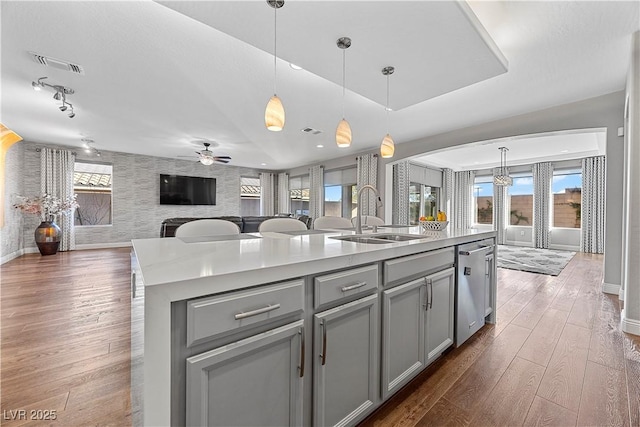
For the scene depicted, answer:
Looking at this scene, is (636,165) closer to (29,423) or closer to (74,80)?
(29,423)

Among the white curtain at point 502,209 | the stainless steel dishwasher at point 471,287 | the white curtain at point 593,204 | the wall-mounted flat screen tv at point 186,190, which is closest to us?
the stainless steel dishwasher at point 471,287

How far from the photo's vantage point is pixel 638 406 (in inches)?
56.0

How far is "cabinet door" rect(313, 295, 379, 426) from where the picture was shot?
1.05 metres

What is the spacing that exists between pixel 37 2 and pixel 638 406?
14.4 feet

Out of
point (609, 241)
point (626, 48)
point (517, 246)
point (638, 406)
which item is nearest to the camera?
point (638, 406)

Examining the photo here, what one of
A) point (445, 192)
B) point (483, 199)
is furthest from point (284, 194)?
point (483, 199)

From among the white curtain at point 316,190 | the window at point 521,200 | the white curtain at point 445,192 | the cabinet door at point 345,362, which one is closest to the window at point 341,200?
the white curtain at point 316,190

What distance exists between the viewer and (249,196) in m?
9.31

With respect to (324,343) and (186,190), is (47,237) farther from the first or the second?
(324,343)

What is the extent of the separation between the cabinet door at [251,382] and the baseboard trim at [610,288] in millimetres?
4351

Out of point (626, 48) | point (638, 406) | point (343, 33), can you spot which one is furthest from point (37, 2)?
point (626, 48)

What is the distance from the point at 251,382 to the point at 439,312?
4.34ft

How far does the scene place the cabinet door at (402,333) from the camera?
134 centimetres

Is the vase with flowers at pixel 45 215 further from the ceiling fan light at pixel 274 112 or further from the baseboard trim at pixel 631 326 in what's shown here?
the baseboard trim at pixel 631 326
